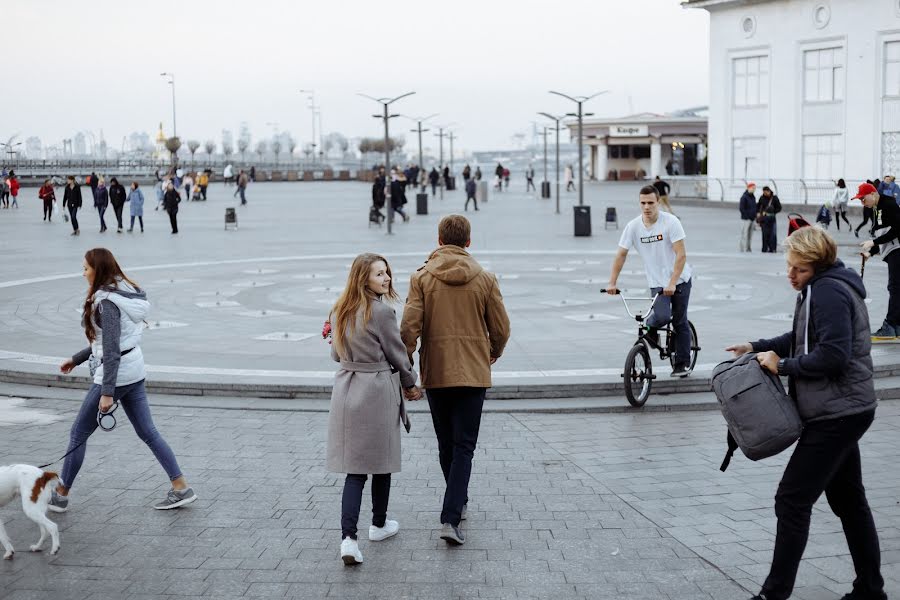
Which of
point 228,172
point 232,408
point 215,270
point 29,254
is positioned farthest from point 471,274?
point 228,172

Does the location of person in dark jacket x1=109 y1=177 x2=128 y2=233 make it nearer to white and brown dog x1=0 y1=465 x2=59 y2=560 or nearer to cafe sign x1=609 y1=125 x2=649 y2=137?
white and brown dog x1=0 y1=465 x2=59 y2=560

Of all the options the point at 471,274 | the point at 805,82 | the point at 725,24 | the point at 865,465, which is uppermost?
the point at 725,24

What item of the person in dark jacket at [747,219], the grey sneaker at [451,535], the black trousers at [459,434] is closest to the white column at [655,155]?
the person in dark jacket at [747,219]

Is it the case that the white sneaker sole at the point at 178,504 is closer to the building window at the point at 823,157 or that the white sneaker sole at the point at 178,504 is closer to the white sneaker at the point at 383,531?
the white sneaker at the point at 383,531

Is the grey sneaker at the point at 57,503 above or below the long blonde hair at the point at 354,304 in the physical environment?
below

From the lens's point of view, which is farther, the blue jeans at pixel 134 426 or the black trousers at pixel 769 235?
the black trousers at pixel 769 235

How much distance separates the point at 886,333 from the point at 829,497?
25.6 feet

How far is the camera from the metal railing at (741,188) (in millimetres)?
45875

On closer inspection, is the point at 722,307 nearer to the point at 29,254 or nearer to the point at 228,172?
the point at 29,254

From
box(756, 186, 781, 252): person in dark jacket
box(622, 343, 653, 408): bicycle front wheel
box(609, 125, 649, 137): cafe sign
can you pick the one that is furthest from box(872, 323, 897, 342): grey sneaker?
box(609, 125, 649, 137): cafe sign

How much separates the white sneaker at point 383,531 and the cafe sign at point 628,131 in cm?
8723

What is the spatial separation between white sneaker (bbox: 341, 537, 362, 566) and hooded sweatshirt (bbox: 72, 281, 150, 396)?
1.85 m

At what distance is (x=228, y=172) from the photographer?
8006cm

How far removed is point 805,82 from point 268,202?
84.1 feet
